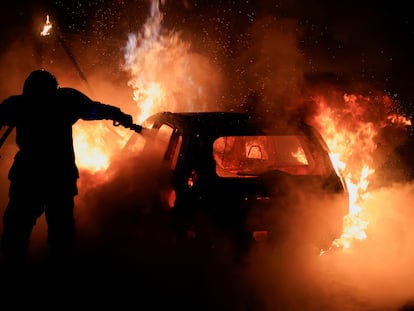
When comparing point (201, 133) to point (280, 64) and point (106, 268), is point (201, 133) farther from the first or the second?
point (280, 64)

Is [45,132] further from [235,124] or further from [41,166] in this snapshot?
[235,124]

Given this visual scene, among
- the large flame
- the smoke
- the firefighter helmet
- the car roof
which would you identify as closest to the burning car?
the car roof

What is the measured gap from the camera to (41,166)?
15.1 feet

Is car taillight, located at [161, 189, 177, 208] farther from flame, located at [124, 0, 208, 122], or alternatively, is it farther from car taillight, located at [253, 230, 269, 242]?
flame, located at [124, 0, 208, 122]

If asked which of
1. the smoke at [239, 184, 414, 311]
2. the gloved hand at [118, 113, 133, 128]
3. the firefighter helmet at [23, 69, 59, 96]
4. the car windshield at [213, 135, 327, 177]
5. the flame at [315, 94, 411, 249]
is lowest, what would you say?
the smoke at [239, 184, 414, 311]

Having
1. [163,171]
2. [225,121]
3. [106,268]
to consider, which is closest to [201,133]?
[225,121]

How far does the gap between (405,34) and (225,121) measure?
13.6 metres

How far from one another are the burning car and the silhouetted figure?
1081mm

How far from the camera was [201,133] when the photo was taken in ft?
14.7

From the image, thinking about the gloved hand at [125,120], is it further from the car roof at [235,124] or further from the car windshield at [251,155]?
the car windshield at [251,155]

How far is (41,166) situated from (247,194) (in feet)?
7.04

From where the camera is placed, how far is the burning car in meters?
4.30

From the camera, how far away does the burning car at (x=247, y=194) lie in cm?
430

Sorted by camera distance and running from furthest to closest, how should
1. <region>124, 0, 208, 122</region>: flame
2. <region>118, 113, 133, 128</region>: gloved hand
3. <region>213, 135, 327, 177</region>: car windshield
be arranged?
<region>124, 0, 208, 122</region>: flame → <region>213, 135, 327, 177</region>: car windshield → <region>118, 113, 133, 128</region>: gloved hand
